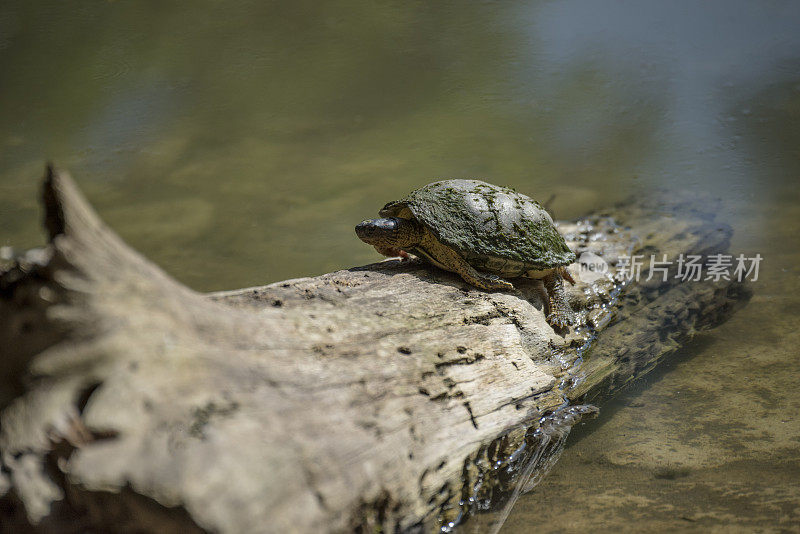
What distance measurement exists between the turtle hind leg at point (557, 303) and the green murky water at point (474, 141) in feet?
1.59

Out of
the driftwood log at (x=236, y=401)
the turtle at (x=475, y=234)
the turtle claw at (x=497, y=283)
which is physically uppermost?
the turtle at (x=475, y=234)

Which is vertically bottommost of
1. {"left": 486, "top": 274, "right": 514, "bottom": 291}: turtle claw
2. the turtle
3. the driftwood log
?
the driftwood log

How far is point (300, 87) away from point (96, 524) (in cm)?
607

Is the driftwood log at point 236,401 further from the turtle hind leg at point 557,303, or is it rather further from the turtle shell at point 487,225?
the turtle hind leg at point 557,303

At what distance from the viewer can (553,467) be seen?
8.04 feet

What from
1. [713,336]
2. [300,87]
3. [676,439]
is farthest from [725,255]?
[300,87]

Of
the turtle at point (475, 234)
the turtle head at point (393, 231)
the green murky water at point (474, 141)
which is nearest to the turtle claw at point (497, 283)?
the turtle at point (475, 234)

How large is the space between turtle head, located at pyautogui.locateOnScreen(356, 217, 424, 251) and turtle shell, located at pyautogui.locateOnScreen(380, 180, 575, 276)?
2.1 inches

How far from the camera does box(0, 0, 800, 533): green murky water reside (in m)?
2.59

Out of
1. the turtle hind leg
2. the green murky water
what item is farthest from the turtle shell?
the green murky water

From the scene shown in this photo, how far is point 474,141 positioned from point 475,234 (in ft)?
11.1

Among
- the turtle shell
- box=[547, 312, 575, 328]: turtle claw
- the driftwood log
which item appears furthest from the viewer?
box=[547, 312, 575, 328]: turtle claw

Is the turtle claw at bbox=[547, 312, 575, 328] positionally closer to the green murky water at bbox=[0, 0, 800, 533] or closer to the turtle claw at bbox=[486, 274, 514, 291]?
the turtle claw at bbox=[486, 274, 514, 291]

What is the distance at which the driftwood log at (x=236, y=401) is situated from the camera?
4.51ft
